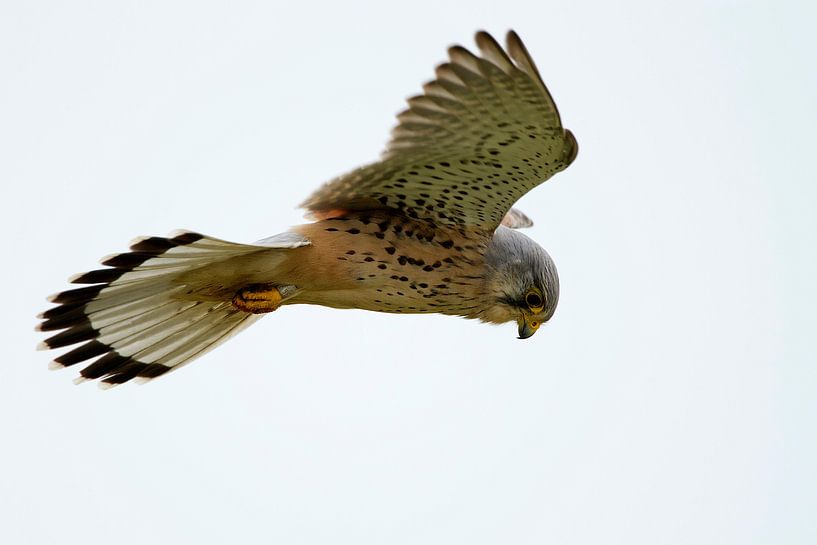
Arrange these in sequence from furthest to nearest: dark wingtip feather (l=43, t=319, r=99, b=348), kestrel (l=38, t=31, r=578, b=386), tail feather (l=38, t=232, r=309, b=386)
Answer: dark wingtip feather (l=43, t=319, r=99, b=348)
tail feather (l=38, t=232, r=309, b=386)
kestrel (l=38, t=31, r=578, b=386)

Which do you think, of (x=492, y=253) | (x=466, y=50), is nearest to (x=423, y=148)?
(x=466, y=50)

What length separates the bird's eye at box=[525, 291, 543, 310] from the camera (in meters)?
6.13

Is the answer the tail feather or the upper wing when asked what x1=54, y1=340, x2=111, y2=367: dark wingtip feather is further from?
the upper wing

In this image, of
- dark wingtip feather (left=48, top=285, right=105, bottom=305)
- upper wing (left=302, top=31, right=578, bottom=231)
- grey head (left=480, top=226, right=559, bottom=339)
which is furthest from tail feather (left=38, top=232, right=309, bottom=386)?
grey head (left=480, top=226, right=559, bottom=339)

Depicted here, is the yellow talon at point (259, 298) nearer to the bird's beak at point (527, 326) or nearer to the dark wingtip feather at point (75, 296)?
the dark wingtip feather at point (75, 296)

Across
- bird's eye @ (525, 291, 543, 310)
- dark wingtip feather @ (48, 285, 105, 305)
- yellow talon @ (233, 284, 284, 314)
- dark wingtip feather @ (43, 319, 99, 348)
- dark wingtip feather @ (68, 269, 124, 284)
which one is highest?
dark wingtip feather @ (68, 269, 124, 284)

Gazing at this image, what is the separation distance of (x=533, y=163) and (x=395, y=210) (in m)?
0.86

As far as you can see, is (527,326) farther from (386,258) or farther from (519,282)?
(386,258)

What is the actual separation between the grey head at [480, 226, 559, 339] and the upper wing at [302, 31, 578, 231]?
0.21 metres

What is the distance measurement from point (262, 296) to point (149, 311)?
2.21 feet

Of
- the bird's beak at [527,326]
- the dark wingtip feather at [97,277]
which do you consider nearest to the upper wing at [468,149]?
the bird's beak at [527,326]

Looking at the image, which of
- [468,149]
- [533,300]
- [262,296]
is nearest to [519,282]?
[533,300]

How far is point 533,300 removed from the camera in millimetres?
6168

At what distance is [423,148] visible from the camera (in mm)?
5145
